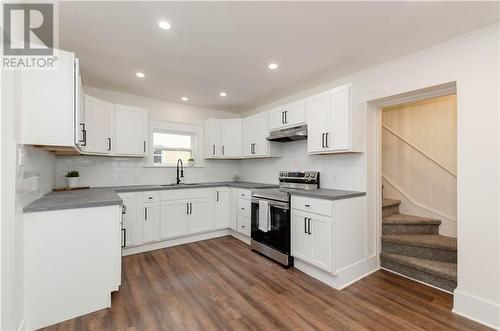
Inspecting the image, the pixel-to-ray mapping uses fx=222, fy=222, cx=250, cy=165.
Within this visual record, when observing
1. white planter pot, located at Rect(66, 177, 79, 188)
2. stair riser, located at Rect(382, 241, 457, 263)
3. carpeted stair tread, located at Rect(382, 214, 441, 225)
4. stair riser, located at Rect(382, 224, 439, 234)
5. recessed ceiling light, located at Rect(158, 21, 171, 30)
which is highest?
recessed ceiling light, located at Rect(158, 21, 171, 30)

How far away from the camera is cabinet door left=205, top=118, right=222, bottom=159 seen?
4.60m

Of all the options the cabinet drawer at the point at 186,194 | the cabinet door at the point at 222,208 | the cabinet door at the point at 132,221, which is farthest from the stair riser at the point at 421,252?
the cabinet door at the point at 132,221

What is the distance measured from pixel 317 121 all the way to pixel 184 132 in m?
2.72

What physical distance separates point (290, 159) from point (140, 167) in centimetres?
272

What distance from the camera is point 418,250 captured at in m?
2.82

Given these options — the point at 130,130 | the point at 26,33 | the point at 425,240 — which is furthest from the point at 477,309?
the point at 130,130

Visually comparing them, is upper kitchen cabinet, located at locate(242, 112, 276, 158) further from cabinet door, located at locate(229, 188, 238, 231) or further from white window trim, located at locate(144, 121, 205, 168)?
white window trim, located at locate(144, 121, 205, 168)

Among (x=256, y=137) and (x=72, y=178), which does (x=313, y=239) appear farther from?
(x=72, y=178)

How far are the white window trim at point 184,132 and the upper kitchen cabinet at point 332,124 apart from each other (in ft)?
7.98

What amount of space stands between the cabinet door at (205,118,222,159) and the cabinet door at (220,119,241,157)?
3.7 inches

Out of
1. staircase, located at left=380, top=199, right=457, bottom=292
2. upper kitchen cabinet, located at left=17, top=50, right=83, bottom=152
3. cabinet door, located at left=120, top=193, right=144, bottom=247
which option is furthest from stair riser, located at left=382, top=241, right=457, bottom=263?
upper kitchen cabinet, located at left=17, top=50, right=83, bottom=152

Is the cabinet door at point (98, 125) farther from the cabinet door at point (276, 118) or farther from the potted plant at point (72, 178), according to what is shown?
the cabinet door at point (276, 118)

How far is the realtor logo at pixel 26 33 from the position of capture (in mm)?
1556

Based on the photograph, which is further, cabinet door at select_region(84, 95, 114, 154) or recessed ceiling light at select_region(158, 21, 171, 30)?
cabinet door at select_region(84, 95, 114, 154)
